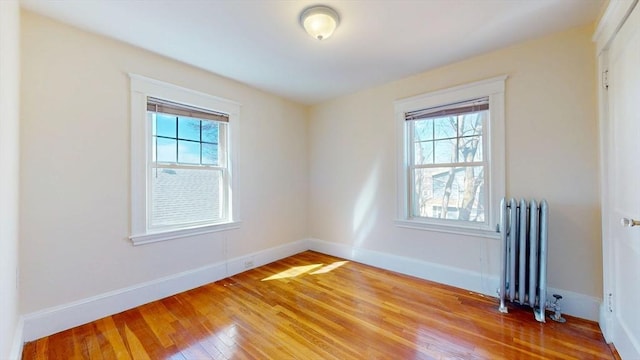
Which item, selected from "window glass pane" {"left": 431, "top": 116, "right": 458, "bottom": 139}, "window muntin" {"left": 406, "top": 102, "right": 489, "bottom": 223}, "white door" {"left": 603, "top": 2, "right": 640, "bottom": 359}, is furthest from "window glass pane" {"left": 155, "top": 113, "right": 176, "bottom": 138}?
"white door" {"left": 603, "top": 2, "right": 640, "bottom": 359}

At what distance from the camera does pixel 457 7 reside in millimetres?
1867

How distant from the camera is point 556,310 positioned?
7.07 ft

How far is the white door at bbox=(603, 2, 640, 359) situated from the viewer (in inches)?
57.8

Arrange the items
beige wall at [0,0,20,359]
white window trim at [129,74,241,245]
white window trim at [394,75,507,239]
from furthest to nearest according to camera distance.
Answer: white window trim at [394,75,507,239] → white window trim at [129,74,241,245] → beige wall at [0,0,20,359]

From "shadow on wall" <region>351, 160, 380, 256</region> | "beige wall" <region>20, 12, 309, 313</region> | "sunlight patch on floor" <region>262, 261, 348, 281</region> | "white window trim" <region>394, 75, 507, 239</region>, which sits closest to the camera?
"beige wall" <region>20, 12, 309, 313</region>

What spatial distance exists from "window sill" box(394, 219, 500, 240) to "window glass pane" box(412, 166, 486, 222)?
124 millimetres

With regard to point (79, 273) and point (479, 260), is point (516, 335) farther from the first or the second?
point (79, 273)

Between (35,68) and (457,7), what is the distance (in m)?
3.09

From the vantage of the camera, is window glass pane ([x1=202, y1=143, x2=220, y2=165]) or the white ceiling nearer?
the white ceiling

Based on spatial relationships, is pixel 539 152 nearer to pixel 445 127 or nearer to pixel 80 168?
pixel 445 127

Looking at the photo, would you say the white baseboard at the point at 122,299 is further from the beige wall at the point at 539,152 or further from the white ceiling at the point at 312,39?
the white ceiling at the point at 312,39

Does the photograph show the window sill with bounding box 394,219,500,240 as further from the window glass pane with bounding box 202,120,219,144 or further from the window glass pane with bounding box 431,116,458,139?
the window glass pane with bounding box 202,120,219,144

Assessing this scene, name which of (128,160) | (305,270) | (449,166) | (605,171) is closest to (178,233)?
(128,160)

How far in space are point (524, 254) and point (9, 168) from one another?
3639 mm
